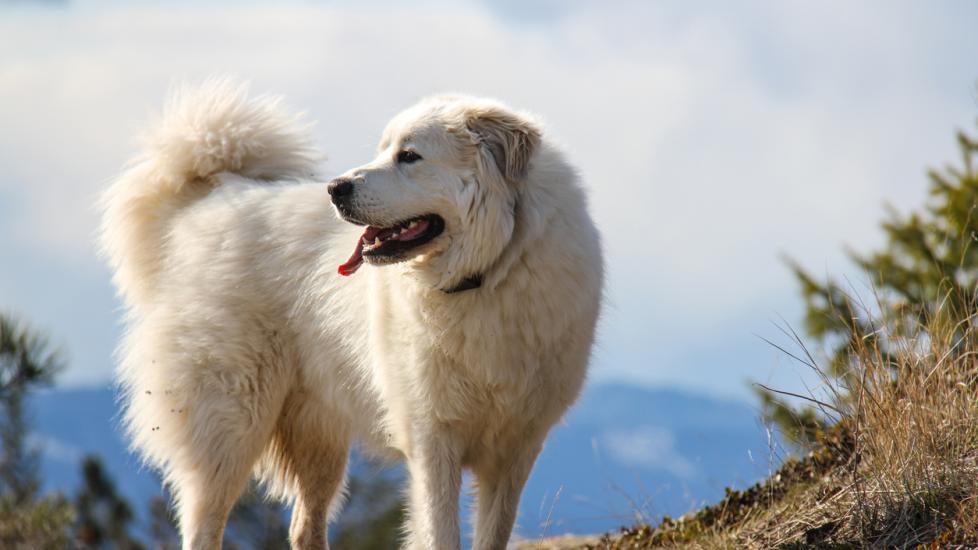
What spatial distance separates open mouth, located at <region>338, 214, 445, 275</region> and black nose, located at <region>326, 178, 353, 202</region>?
0.17m

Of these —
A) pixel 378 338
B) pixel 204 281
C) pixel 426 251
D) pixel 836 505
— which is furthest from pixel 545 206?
pixel 204 281

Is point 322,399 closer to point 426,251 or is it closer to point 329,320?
point 329,320

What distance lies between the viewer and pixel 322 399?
211 inches

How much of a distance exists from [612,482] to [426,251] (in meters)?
1.99

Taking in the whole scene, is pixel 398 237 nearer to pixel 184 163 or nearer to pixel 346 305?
pixel 346 305

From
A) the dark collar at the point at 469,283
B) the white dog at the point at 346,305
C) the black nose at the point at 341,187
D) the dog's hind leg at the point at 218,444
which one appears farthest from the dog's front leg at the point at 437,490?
the dog's hind leg at the point at 218,444

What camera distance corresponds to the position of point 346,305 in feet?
16.5

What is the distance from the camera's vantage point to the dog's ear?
171 inches

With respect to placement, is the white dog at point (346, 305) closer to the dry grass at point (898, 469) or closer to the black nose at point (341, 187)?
the black nose at point (341, 187)

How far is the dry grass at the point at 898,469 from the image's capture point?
162 inches

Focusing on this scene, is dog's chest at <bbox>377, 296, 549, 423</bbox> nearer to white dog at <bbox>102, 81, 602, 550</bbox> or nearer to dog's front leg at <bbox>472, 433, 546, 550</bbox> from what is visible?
white dog at <bbox>102, 81, 602, 550</bbox>

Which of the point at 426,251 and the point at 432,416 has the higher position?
the point at 426,251

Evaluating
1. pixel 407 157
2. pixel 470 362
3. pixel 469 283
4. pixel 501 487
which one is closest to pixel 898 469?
pixel 501 487

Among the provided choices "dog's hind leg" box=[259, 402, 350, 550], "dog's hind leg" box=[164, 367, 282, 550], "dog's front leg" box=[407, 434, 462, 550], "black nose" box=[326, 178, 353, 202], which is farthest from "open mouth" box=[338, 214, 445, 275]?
"dog's hind leg" box=[259, 402, 350, 550]
